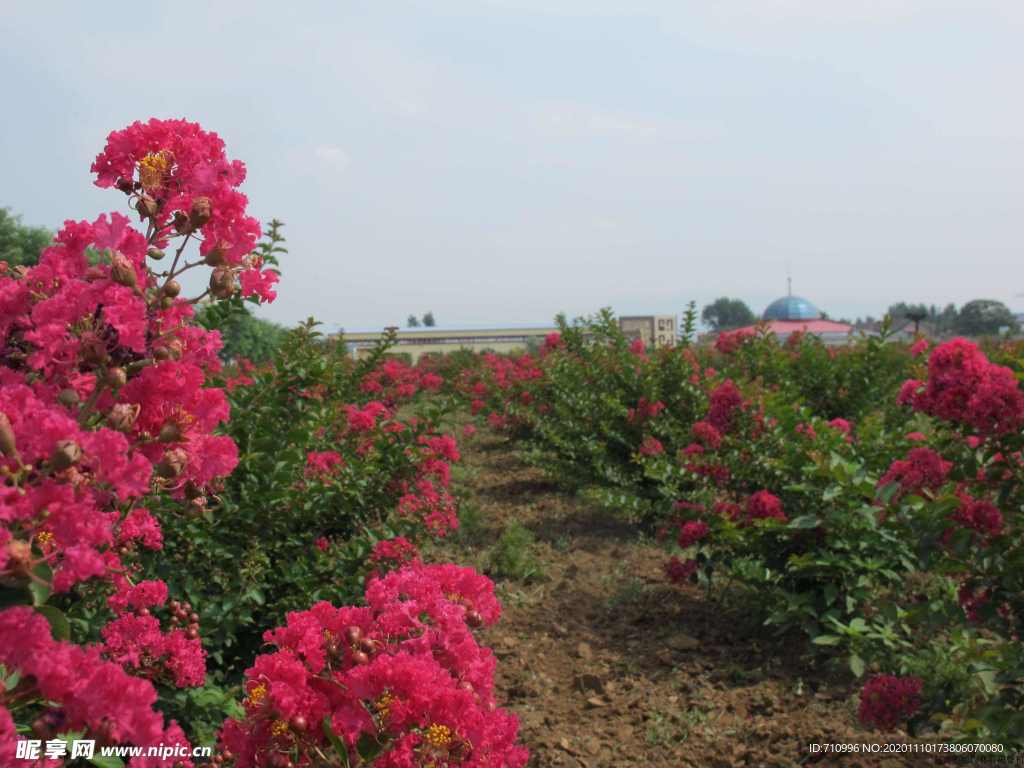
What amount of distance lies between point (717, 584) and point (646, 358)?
319 centimetres

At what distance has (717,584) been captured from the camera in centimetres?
479

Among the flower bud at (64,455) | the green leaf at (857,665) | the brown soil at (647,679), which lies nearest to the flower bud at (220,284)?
the flower bud at (64,455)

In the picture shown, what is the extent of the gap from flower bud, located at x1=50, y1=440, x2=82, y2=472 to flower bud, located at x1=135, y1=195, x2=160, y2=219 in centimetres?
56

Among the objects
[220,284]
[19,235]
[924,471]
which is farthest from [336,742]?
[19,235]

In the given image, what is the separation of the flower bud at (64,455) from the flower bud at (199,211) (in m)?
0.53

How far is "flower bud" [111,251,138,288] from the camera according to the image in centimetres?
113

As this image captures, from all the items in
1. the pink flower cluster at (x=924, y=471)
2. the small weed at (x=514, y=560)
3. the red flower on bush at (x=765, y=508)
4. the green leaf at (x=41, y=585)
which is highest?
the green leaf at (x=41, y=585)

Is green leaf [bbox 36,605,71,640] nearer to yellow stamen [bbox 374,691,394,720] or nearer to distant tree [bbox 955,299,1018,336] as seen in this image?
yellow stamen [bbox 374,691,394,720]

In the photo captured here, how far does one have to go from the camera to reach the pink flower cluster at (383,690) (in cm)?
124

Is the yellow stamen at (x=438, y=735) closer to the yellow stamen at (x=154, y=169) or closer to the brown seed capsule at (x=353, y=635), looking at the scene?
the brown seed capsule at (x=353, y=635)

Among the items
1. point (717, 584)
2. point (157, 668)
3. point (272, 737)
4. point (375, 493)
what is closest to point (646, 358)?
point (717, 584)

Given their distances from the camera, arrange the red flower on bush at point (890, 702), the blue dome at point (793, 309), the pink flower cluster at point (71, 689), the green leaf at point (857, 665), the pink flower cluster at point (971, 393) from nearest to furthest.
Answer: the pink flower cluster at point (71, 689) < the pink flower cluster at point (971, 393) < the red flower on bush at point (890, 702) < the green leaf at point (857, 665) < the blue dome at point (793, 309)

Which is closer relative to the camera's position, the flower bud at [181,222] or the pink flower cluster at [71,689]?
the pink flower cluster at [71,689]

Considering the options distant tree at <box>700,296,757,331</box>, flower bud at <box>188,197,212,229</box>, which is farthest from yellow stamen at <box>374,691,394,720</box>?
distant tree at <box>700,296,757,331</box>
